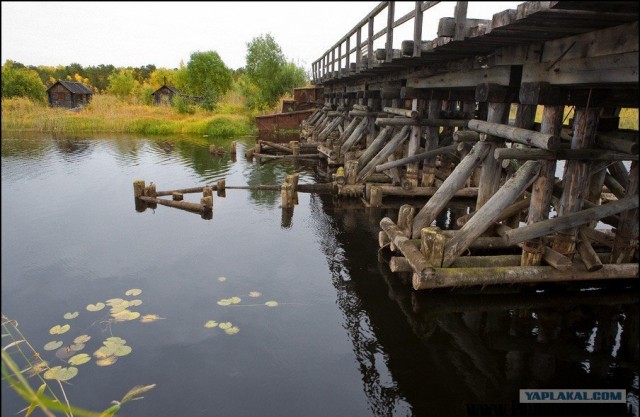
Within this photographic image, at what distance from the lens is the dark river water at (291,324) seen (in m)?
4.37

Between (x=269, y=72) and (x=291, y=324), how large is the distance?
31.7 m

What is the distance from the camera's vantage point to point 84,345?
16.6ft

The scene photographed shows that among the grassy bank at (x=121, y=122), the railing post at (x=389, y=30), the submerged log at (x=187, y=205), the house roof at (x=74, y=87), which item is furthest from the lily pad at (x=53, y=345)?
the house roof at (x=74, y=87)

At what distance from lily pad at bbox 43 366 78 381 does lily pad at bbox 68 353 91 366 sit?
0.09 meters

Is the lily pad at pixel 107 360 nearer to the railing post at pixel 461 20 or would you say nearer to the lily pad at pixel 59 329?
the lily pad at pixel 59 329

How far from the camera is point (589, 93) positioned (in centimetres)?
493

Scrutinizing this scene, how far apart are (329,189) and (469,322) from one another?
6.54m

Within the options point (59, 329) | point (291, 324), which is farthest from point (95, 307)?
point (291, 324)

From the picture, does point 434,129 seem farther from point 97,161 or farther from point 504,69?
point 97,161

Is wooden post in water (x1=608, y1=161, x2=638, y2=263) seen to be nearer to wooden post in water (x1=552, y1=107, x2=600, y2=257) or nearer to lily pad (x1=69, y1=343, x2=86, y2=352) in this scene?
wooden post in water (x1=552, y1=107, x2=600, y2=257)

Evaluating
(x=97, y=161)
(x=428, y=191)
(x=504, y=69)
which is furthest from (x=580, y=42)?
(x=97, y=161)

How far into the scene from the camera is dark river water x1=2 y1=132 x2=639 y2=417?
4.37 m

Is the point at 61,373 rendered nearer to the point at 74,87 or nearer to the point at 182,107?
the point at 182,107

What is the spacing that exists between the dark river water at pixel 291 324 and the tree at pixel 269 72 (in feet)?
86.5
